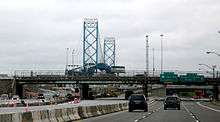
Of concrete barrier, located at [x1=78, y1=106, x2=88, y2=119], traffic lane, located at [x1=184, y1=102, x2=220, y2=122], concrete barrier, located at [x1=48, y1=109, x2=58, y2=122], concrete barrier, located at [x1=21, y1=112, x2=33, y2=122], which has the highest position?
concrete barrier, located at [x1=21, y1=112, x2=33, y2=122]

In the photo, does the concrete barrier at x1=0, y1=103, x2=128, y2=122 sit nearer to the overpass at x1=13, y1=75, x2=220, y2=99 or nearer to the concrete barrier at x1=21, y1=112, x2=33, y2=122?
the concrete barrier at x1=21, y1=112, x2=33, y2=122

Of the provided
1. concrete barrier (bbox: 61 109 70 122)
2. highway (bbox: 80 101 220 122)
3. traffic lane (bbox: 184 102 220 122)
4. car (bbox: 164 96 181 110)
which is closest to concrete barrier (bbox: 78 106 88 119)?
highway (bbox: 80 101 220 122)

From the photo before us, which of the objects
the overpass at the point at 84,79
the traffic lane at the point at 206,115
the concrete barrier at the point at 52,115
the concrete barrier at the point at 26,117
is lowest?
the traffic lane at the point at 206,115

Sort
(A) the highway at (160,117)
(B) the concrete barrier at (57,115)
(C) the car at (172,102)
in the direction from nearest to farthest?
(B) the concrete barrier at (57,115)
(A) the highway at (160,117)
(C) the car at (172,102)

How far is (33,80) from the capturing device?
120250 millimetres

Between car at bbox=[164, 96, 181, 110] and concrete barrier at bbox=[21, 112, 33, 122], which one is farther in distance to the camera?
car at bbox=[164, 96, 181, 110]

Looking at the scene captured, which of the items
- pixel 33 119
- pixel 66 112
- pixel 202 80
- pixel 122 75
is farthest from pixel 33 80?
pixel 33 119

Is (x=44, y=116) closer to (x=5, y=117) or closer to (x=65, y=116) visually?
(x=65, y=116)

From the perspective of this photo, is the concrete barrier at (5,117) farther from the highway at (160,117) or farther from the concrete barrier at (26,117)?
the highway at (160,117)

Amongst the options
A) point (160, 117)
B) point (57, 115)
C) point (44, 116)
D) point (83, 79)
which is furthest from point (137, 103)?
point (83, 79)

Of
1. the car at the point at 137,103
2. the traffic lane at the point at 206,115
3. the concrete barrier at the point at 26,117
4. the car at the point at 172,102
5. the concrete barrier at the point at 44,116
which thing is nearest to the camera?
the concrete barrier at the point at 26,117

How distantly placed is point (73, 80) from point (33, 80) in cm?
848

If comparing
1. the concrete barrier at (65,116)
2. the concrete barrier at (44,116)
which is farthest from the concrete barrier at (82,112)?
the concrete barrier at (44,116)

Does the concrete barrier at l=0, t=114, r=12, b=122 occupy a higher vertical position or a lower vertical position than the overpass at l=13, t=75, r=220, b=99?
lower
